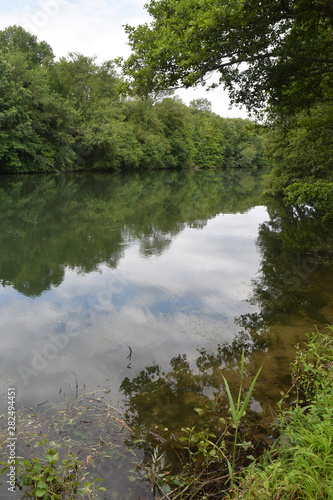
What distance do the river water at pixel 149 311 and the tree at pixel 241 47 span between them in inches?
172

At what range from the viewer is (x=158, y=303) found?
6.21 metres

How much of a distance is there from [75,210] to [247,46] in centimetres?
1070

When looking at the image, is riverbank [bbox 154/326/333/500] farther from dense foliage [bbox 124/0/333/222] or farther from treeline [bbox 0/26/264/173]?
treeline [bbox 0/26/264/173]

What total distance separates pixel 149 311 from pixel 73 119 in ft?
107

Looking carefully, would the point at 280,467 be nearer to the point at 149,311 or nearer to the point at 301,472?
the point at 301,472

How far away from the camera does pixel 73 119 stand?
3306 cm

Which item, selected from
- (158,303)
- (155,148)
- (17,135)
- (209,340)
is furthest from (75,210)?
(155,148)

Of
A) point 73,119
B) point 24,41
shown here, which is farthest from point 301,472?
point 24,41

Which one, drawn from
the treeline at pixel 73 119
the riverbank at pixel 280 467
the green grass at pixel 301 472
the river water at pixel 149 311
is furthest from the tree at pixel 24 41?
the green grass at pixel 301 472

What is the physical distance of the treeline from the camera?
26.2m

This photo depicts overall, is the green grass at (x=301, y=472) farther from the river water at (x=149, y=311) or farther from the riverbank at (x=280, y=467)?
the river water at (x=149, y=311)

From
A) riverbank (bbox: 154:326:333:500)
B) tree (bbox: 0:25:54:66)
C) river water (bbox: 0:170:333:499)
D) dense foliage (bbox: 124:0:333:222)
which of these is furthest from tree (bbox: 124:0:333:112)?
tree (bbox: 0:25:54:66)

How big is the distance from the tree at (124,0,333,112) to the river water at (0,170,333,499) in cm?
436

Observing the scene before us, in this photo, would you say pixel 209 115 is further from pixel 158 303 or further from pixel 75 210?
pixel 158 303
